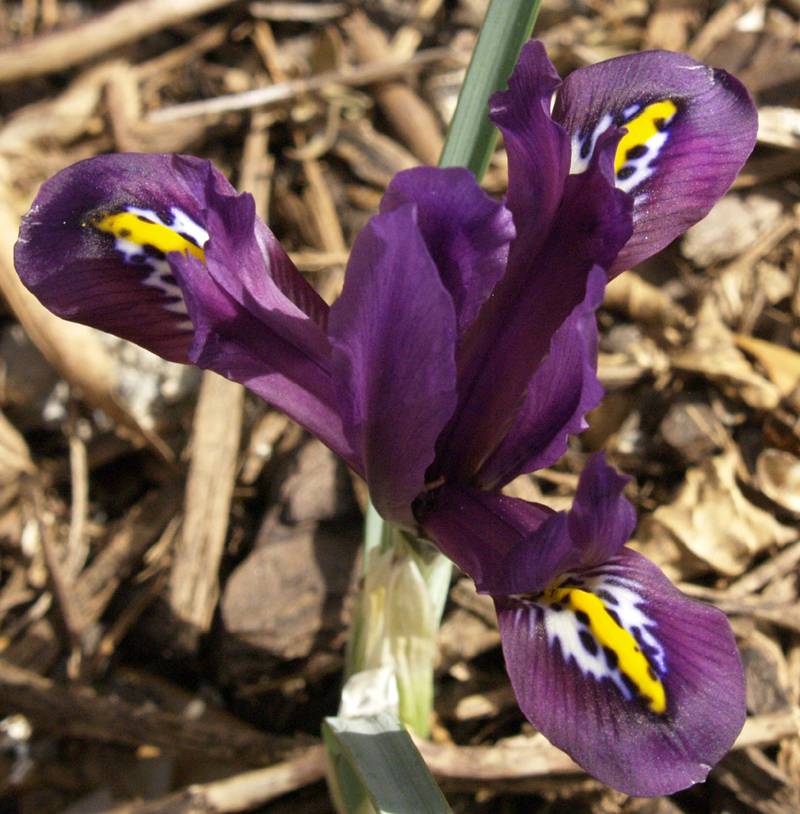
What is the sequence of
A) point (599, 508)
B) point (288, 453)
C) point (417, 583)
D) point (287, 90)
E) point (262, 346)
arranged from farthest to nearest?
1. point (287, 90)
2. point (288, 453)
3. point (417, 583)
4. point (262, 346)
5. point (599, 508)

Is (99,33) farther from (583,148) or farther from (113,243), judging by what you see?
(583,148)

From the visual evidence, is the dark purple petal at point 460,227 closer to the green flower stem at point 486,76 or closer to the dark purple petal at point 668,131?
the dark purple petal at point 668,131

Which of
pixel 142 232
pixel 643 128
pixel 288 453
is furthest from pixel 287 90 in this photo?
pixel 643 128

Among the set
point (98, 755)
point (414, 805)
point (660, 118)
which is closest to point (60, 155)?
point (98, 755)

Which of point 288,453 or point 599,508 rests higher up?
point 599,508

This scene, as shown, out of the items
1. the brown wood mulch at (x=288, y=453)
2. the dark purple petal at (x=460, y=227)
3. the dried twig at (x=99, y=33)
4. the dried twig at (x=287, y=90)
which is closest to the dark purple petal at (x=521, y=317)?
the dark purple petal at (x=460, y=227)

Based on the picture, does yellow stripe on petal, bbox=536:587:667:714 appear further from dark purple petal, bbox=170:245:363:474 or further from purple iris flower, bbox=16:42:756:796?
dark purple petal, bbox=170:245:363:474
